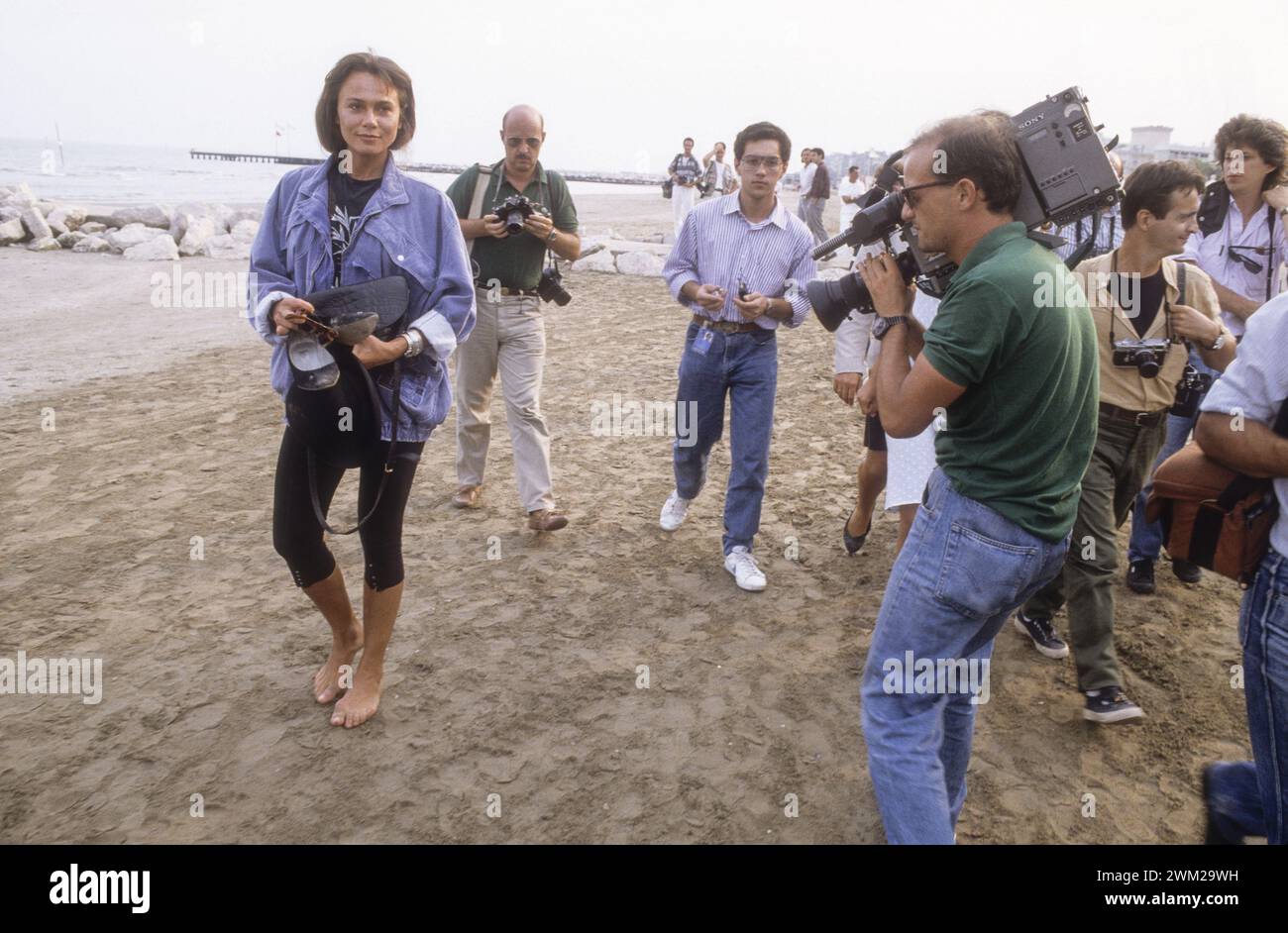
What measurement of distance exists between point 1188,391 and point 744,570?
6.83 feet

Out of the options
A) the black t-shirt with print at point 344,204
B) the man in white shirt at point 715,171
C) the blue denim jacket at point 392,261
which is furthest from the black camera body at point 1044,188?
the man in white shirt at point 715,171

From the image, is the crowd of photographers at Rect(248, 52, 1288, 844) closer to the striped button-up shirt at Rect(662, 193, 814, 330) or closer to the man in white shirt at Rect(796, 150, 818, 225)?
the striped button-up shirt at Rect(662, 193, 814, 330)

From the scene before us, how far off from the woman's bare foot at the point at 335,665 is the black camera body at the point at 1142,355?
3170 millimetres

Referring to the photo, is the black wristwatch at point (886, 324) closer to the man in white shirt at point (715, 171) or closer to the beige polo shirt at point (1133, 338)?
the beige polo shirt at point (1133, 338)

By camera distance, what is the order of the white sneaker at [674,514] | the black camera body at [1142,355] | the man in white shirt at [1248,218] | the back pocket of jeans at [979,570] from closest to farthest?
the back pocket of jeans at [979,570], the black camera body at [1142,355], the man in white shirt at [1248,218], the white sneaker at [674,514]

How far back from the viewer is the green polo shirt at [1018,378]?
176 centimetres

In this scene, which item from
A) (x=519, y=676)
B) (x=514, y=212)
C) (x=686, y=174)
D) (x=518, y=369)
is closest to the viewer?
(x=519, y=676)

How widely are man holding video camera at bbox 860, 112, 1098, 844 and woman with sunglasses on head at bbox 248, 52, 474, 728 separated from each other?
1.56m

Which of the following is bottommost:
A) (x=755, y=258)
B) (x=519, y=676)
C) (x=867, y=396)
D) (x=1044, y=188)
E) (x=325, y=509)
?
(x=519, y=676)

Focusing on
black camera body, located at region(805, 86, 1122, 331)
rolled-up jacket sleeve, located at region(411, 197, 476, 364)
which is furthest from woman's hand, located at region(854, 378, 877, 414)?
rolled-up jacket sleeve, located at region(411, 197, 476, 364)

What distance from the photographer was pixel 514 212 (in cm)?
434

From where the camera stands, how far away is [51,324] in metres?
9.41

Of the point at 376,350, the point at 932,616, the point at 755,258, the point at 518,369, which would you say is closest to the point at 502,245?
the point at 518,369

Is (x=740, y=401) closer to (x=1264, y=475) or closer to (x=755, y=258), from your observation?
(x=755, y=258)
